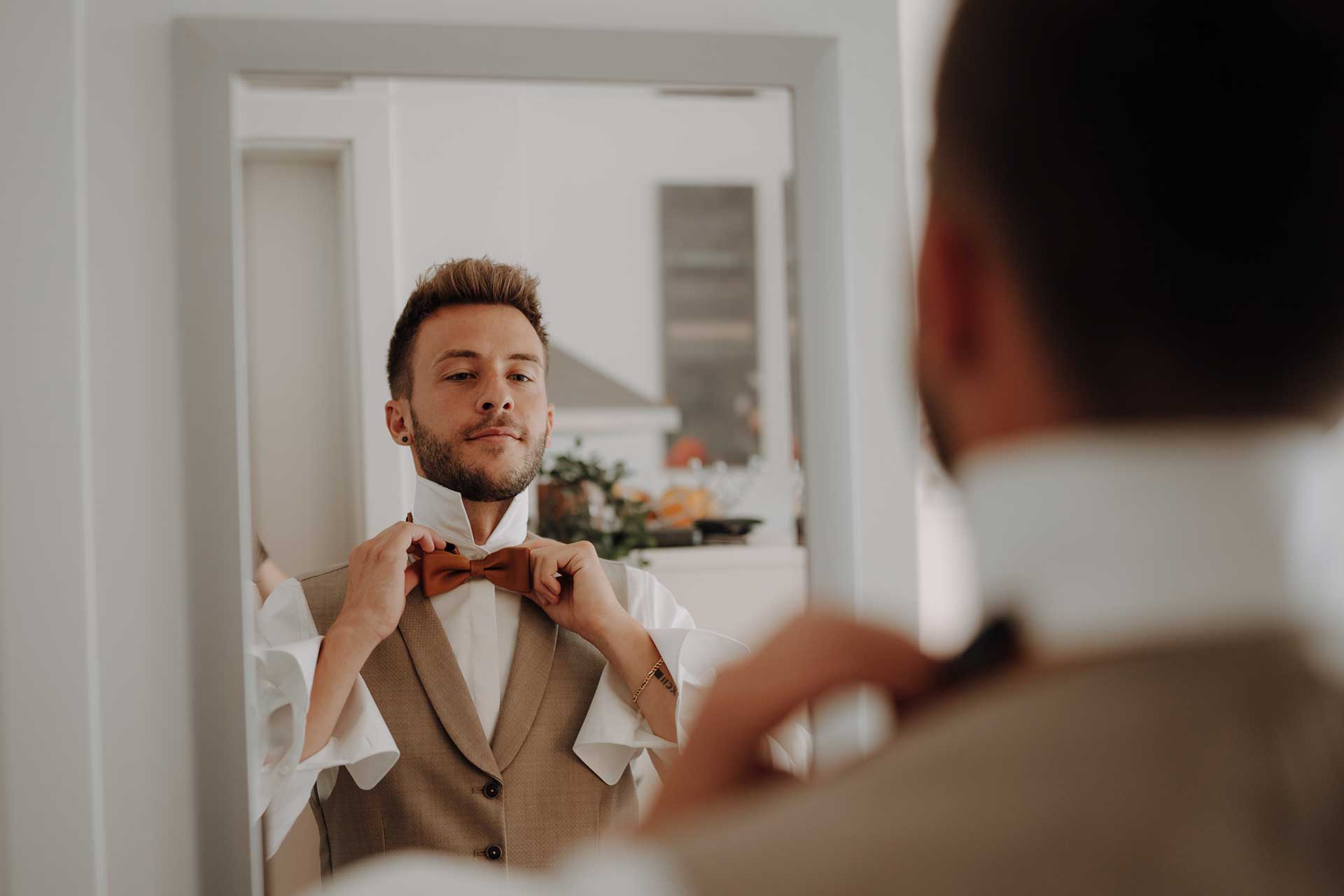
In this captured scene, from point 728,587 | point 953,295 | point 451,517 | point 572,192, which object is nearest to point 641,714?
point 728,587

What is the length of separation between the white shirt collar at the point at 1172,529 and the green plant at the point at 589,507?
0.81 m

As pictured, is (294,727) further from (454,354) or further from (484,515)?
(454,354)

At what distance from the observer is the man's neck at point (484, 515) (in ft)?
3.55

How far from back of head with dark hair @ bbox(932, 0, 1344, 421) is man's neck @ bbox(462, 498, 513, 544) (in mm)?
817

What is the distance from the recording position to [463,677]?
1.06m

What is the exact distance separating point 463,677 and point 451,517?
0.15m

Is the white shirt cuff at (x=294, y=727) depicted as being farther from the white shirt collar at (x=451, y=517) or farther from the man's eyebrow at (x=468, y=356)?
the man's eyebrow at (x=468, y=356)

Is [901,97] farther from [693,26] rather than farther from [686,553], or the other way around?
[686,553]

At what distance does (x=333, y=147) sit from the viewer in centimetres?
110

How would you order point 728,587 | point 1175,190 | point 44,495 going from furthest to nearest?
point 728,587 → point 44,495 → point 1175,190

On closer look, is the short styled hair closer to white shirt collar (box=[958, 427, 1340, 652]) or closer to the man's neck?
the man's neck

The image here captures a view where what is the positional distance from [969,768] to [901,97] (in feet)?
3.47

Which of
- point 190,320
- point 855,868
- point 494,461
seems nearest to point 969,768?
point 855,868

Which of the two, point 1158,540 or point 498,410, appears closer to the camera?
point 1158,540
